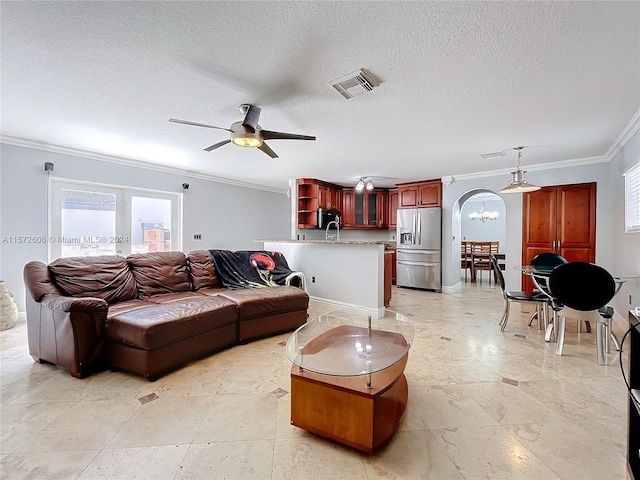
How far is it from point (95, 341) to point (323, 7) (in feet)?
9.30

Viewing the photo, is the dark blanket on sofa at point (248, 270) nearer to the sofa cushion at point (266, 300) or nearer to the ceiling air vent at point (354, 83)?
the sofa cushion at point (266, 300)

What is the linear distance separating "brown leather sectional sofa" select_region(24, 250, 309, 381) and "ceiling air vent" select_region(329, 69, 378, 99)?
214 centimetres

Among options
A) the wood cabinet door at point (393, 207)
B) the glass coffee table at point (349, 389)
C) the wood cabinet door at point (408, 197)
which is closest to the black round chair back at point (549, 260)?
the wood cabinet door at point (408, 197)

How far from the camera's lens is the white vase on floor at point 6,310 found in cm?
335

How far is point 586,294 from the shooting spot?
255cm

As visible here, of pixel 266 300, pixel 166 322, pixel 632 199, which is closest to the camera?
pixel 166 322

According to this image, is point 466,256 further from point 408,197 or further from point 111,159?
point 111,159

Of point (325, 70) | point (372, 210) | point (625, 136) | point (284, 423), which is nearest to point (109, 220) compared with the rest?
point (325, 70)

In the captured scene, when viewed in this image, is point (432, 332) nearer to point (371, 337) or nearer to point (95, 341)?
point (371, 337)

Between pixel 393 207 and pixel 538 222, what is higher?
pixel 393 207

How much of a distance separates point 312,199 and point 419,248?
8.16ft

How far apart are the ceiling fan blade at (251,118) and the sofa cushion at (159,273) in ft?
6.68

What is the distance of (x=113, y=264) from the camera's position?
9.84 feet

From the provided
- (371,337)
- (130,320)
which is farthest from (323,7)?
(130,320)
